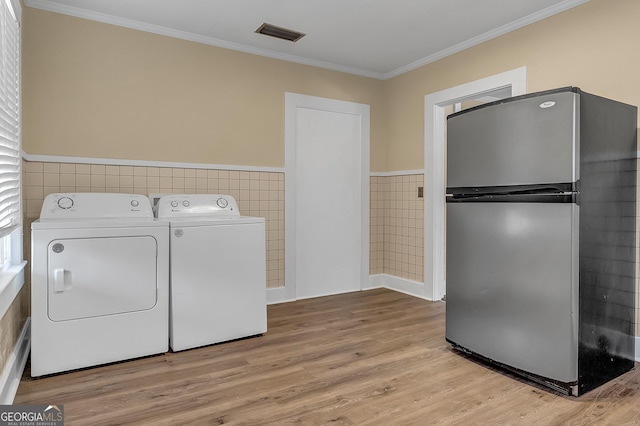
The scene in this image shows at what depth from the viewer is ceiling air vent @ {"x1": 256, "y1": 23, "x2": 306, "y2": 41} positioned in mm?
3172

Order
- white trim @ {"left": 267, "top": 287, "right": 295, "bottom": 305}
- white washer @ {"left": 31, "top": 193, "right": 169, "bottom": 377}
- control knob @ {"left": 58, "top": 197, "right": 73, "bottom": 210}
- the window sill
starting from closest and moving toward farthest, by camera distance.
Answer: the window sill
white washer @ {"left": 31, "top": 193, "right": 169, "bottom": 377}
control knob @ {"left": 58, "top": 197, "right": 73, "bottom": 210}
white trim @ {"left": 267, "top": 287, "right": 295, "bottom": 305}

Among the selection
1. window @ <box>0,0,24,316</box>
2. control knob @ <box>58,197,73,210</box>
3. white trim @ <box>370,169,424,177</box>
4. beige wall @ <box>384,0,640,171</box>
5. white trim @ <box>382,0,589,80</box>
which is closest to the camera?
window @ <box>0,0,24,316</box>

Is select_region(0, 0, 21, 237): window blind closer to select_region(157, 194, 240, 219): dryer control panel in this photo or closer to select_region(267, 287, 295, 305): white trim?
select_region(157, 194, 240, 219): dryer control panel

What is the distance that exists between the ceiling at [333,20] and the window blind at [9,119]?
0.76m

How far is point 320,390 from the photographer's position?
208 cm

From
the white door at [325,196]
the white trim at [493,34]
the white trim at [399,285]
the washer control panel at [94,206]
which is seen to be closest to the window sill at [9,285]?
the washer control panel at [94,206]

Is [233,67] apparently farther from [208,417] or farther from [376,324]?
[208,417]

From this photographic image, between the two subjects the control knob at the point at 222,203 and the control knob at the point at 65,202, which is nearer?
the control knob at the point at 65,202

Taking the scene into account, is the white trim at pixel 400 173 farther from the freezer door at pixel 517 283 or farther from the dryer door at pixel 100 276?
the dryer door at pixel 100 276

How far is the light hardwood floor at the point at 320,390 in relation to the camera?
5.98ft

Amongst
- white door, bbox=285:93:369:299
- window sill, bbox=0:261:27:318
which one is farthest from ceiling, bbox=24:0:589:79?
window sill, bbox=0:261:27:318

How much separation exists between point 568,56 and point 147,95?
305 cm

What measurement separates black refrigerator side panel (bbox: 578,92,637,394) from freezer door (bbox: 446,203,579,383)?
80mm

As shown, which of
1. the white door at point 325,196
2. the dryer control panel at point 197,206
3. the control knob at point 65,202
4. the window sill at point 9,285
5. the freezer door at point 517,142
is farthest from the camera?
the white door at point 325,196
